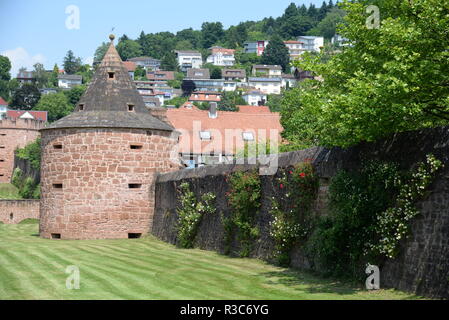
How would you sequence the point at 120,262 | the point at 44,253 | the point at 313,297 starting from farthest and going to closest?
the point at 44,253
the point at 120,262
the point at 313,297

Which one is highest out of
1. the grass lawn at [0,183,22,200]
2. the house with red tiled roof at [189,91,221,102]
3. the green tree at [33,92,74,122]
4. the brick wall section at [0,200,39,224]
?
the house with red tiled roof at [189,91,221,102]

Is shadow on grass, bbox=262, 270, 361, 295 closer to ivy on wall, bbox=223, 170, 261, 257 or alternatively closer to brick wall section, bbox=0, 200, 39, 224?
ivy on wall, bbox=223, 170, 261, 257

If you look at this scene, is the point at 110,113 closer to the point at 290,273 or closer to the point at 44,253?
the point at 44,253

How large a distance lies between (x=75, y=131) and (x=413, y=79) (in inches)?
737

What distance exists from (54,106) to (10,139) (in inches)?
1962

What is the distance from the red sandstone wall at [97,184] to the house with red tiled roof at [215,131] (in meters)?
29.8

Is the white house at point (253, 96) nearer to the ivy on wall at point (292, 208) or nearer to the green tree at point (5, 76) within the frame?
the green tree at point (5, 76)

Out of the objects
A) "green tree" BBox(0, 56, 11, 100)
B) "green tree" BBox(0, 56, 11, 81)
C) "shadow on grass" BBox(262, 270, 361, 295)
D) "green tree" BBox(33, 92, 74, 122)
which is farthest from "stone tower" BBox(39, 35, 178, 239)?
"green tree" BBox(0, 56, 11, 81)

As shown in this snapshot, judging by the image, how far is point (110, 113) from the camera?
30.0m

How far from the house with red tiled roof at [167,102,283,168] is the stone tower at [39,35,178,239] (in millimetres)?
29577

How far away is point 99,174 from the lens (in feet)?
95.0

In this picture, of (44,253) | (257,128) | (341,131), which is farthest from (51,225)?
(257,128)

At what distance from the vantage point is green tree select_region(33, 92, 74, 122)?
136 metres

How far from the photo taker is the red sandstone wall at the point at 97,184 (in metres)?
29.0
